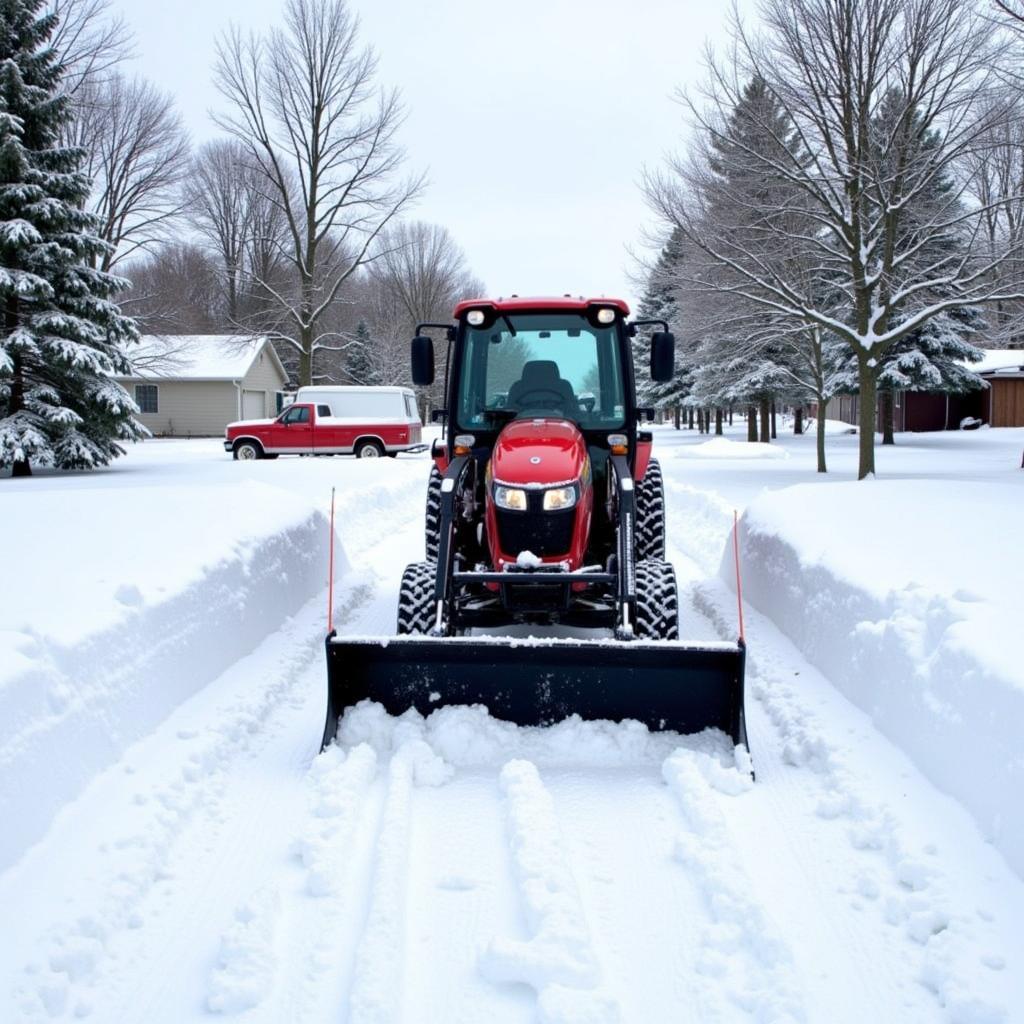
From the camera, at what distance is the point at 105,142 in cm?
3550

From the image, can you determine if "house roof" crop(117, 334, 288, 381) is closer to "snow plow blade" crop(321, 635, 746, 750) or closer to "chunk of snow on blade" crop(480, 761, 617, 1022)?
"snow plow blade" crop(321, 635, 746, 750)

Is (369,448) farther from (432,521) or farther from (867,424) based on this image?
(432,521)

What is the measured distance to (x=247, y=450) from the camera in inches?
1045

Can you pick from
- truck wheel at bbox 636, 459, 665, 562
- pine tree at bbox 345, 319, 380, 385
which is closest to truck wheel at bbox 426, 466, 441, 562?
truck wheel at bbox 636, 459, 665, 562

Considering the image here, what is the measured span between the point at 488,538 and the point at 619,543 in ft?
2.91

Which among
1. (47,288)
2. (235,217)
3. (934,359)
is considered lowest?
(934,359)

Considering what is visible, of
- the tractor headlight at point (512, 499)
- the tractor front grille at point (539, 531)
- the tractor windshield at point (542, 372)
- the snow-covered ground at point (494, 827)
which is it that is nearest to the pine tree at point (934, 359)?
the tractor windshield at point (542, 372)

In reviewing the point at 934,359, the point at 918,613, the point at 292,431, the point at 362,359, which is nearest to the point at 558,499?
the point at 918,613

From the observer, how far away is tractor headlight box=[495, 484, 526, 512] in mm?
5465

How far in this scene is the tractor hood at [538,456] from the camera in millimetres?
5480

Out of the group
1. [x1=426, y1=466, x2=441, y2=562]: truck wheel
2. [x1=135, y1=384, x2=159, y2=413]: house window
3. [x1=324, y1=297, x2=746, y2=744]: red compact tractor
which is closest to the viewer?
[x1=324, y1=297, x2=746, y2=744]: red compact tractor

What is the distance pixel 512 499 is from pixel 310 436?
72.1 ft

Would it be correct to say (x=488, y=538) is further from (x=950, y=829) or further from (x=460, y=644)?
(x=950, y=829)

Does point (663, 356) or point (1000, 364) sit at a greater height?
point (1000, 364)
